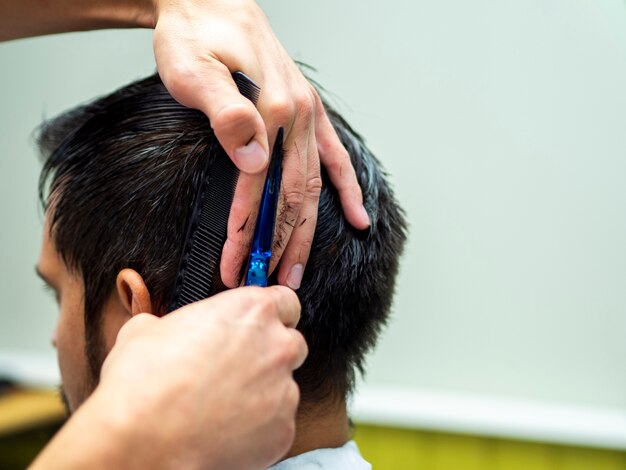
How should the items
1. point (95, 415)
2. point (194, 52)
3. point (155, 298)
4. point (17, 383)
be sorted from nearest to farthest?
point (95, 415) < point (194, 52) < point (155, 298) < point (17, 383)

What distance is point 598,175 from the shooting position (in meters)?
2.20

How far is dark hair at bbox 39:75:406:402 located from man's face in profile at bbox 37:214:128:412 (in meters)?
0.02

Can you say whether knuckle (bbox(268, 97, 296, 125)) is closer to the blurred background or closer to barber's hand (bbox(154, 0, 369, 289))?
barber's hand (bbox(154, 0, 369, 289))

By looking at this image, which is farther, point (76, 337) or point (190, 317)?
point (76, 337)

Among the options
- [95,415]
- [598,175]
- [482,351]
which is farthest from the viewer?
[482,351]

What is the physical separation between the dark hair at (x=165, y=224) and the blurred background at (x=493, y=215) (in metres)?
1.13

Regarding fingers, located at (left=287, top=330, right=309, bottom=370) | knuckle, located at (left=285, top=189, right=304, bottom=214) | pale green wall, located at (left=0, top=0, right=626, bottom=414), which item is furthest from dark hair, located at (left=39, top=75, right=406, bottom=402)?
pale green wall, located at (left=0, top=0, right=626, bottom=414)

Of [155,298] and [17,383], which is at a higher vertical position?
[155,298]

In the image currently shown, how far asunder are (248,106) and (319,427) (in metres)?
0.59

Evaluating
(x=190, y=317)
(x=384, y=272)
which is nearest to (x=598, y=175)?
(x=384, y=272)

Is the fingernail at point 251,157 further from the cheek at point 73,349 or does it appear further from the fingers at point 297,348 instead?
the cheek at point 73,349

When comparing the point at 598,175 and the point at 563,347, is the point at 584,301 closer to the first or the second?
the point at 563,347

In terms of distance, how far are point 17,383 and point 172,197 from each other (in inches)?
89.8

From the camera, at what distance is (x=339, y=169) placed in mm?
1104
